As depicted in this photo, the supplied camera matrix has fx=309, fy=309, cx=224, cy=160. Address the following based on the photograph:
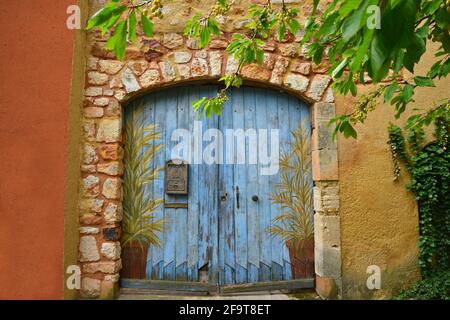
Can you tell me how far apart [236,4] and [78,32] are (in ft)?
4.59

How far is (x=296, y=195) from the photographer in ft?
9.21

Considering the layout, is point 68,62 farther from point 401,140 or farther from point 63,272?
point 401,140

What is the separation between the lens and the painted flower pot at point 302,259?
2738 millimetres

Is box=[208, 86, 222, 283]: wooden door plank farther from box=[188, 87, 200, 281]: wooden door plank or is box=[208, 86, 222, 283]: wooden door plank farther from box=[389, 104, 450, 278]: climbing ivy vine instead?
box=[389, 104, 450, 278]: climbing ivy vine

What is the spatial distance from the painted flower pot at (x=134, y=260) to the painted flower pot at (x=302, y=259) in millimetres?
1286

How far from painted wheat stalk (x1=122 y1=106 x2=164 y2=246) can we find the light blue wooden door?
5 cm

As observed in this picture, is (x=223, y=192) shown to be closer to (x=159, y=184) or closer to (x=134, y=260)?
(x=159, y=184)

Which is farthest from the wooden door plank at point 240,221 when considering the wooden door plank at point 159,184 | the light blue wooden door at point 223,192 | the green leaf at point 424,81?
the green leaf at point 424,81

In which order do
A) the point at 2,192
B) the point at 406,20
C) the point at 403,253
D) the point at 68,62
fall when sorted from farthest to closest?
1. the point at 403,253
2. the point at 68,62
3. the point at 2,192
4. the point at 406,20

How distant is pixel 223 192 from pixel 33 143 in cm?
156

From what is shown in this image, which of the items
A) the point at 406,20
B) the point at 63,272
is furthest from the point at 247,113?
the point at 406,20

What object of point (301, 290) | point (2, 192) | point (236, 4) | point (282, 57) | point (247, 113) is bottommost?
point (301, 290)

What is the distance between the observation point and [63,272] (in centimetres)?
228

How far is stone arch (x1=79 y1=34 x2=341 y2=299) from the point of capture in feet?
8.44
